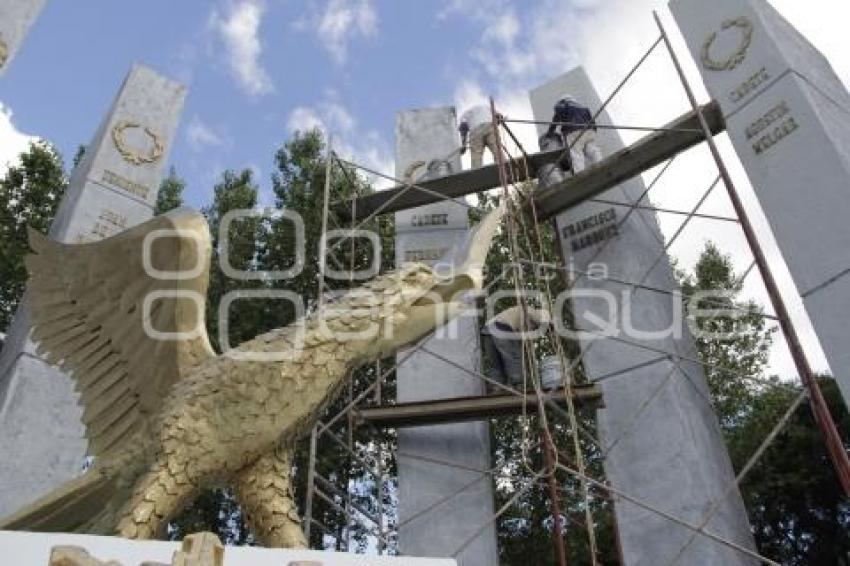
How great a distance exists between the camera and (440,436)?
5.41m

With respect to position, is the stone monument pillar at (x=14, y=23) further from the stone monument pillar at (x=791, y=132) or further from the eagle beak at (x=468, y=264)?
the stone monument pillar at (x=791, y=132)

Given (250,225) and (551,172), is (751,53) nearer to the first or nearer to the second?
(551,172)

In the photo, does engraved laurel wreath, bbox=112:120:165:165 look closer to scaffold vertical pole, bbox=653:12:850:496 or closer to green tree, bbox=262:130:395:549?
green tree, bbox=262:130:395:549

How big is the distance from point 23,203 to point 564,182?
21.9ft

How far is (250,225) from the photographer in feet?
31.8

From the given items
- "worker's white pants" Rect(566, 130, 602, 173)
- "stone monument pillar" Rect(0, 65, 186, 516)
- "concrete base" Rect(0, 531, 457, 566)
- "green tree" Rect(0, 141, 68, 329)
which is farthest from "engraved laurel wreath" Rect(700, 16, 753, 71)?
"green tree" Rect(0, 141, 68, 329)

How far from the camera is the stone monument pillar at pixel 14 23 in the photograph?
469 centimetres

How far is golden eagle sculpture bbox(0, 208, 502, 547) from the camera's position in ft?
7.77

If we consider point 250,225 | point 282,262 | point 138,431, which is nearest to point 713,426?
point 138,431

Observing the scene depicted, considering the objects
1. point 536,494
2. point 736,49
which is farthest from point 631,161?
point 536,494

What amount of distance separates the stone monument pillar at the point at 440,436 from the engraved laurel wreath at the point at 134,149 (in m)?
2.16

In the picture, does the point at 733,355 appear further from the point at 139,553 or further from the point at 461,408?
the point at 139,553

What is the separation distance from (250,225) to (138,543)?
333 inches

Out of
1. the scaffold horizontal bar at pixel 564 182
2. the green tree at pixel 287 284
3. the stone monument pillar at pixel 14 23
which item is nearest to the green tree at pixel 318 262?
the green tree at pixel 287 284
